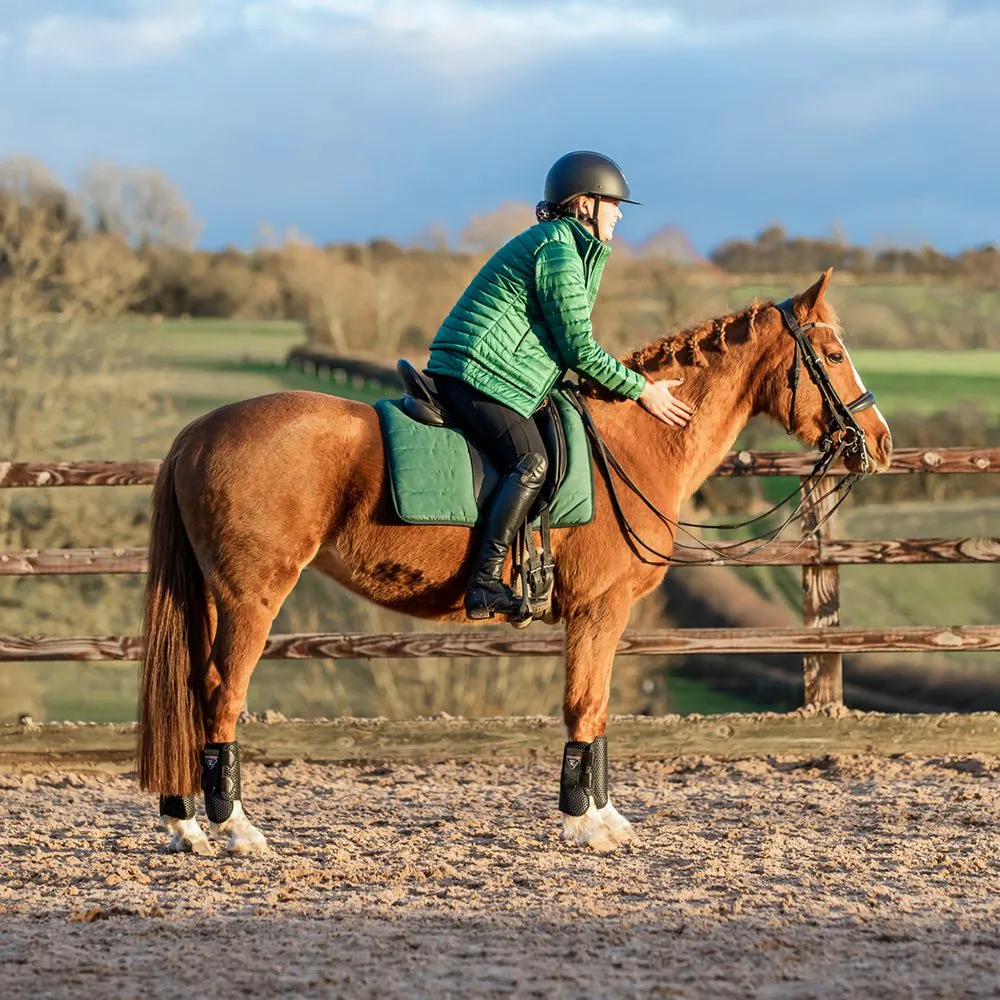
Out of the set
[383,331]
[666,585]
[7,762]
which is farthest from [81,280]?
[7,762]

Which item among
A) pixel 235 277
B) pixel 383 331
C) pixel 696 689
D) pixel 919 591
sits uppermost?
pixel 235 277

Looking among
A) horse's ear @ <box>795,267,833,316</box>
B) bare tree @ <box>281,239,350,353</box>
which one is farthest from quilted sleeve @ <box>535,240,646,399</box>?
bare tree @ <box>281,239,350,353</box>

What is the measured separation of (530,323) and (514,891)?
7.00 ft

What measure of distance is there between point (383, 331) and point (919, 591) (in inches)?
605

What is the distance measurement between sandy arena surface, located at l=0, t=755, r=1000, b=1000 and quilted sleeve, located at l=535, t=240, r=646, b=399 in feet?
6.34

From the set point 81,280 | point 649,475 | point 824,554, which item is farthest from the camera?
point 81,280

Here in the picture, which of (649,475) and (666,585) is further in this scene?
(666,585)

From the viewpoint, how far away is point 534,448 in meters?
4.99

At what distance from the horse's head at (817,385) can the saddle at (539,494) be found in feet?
3.40

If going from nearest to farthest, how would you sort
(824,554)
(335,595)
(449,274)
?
1. (824,554)
2. (335,595)
3. (449,274)

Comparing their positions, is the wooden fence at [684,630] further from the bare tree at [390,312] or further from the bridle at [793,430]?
the bare tree at [390,312]

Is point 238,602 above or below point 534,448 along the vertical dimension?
below

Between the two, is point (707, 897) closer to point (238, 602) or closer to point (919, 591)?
point (238, 602)

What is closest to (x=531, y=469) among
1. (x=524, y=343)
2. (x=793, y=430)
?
(x=524, y=343)
